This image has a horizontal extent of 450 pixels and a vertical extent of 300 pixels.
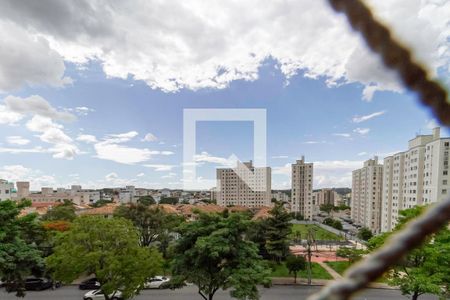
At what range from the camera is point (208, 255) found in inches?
309

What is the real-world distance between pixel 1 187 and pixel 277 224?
3460 centimetres

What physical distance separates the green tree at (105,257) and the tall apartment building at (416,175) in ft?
70.1

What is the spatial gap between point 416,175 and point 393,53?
33.7 m

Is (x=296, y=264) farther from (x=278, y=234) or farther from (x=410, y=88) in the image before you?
(x=410, y=88)

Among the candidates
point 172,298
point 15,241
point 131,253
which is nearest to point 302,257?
point 172,298

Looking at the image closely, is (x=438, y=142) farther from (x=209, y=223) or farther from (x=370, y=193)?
(x=209, y=223)

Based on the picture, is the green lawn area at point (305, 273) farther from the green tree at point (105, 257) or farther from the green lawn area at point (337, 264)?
the green tree at point (105, 257)

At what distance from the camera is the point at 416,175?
2808 centimetres

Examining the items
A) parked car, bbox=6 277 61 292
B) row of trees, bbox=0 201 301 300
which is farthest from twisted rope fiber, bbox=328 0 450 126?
parked car, bbox=6 277 61 292

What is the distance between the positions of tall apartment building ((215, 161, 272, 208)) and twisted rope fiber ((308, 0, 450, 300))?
4824cm

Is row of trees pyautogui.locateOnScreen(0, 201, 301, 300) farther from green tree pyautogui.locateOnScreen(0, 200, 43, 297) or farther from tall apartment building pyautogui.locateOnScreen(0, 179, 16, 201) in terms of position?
tall apartment building pyautogui.locateOnScreen(0, 179, 16, 201)

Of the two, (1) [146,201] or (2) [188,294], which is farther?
(1) [146,201]

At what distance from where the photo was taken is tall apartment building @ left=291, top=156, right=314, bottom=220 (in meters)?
48.6

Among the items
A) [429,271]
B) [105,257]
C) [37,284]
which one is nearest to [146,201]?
[37,284]
